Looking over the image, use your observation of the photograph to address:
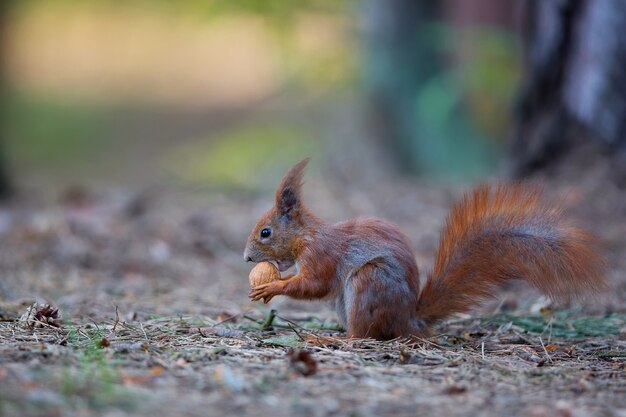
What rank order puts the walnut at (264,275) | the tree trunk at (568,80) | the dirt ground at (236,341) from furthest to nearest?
the tree trunk at (568,80)
the walnut at (264,275)
the dirt ground at (236,341)

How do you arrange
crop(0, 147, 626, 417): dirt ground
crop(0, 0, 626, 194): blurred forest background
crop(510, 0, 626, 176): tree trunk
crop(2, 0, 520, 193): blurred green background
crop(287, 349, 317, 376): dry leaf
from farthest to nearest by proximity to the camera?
crop(2, 0, 520, 193): blurred green background, crop(0, 0, 626, 194): blurred forest background, crop(510, 0, 626, 176): tree trunk, crop(287, 349, 317, 376): dry leaf, crop(0, 147, 626, 417): dirt ground

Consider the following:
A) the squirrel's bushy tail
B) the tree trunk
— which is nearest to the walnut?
the squirrel's bushy tail

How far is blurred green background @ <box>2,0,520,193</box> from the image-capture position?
7555 millimetres

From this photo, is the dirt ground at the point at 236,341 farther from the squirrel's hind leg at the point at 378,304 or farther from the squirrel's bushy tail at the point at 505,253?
the squirrel's bushy tail at the point at 505,253

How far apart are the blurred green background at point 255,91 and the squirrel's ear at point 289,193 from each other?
367 cm

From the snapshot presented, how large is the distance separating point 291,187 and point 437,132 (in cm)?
566

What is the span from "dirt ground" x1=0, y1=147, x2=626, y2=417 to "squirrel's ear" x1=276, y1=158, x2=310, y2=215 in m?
0.45

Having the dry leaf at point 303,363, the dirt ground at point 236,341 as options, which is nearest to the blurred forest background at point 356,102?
the dirt ground at point 236,341

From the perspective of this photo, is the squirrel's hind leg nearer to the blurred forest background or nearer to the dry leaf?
the dry leaf

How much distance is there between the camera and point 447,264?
303 cm

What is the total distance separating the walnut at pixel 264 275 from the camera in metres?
3.12

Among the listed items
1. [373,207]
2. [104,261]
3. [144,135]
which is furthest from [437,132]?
[144,135]

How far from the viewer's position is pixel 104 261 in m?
4.65

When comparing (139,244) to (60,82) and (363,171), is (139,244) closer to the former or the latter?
(363,171)
